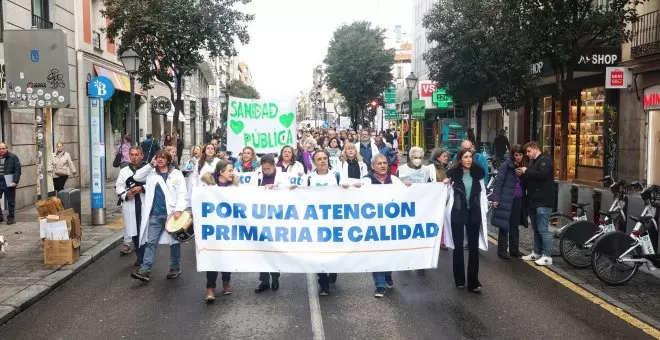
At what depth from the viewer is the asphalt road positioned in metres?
6.21

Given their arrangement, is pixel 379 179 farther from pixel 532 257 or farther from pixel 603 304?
pixel 532 257

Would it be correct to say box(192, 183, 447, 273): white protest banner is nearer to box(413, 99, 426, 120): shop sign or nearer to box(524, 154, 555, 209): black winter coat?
box(524, 154, 555, 209): black winter coat

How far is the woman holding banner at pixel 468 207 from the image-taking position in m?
7.67

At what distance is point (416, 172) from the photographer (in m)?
9.34

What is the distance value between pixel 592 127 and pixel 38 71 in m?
17.3

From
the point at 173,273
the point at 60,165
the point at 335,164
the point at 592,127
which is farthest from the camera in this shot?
the point at 592,127

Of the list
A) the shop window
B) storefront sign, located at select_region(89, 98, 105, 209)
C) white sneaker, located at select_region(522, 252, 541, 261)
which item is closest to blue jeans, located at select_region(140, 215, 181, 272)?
storefront sign, located at select_region(89, 98, 105, 209)

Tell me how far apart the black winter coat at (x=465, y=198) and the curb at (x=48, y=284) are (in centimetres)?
502

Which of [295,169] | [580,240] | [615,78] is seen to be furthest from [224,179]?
[615,78]

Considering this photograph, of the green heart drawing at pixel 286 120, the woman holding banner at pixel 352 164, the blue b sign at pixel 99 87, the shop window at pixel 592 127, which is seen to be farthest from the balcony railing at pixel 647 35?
the blue b sign at pixel 99 87

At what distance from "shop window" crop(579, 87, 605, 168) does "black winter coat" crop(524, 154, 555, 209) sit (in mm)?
11962

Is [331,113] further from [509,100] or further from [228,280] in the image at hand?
[228,280]

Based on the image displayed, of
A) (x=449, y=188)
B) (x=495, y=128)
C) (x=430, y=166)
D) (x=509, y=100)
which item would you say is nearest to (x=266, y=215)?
(x=449, y=188)

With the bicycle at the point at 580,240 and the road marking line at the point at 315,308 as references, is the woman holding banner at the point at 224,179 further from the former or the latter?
the bicycle at the point at 580,240
